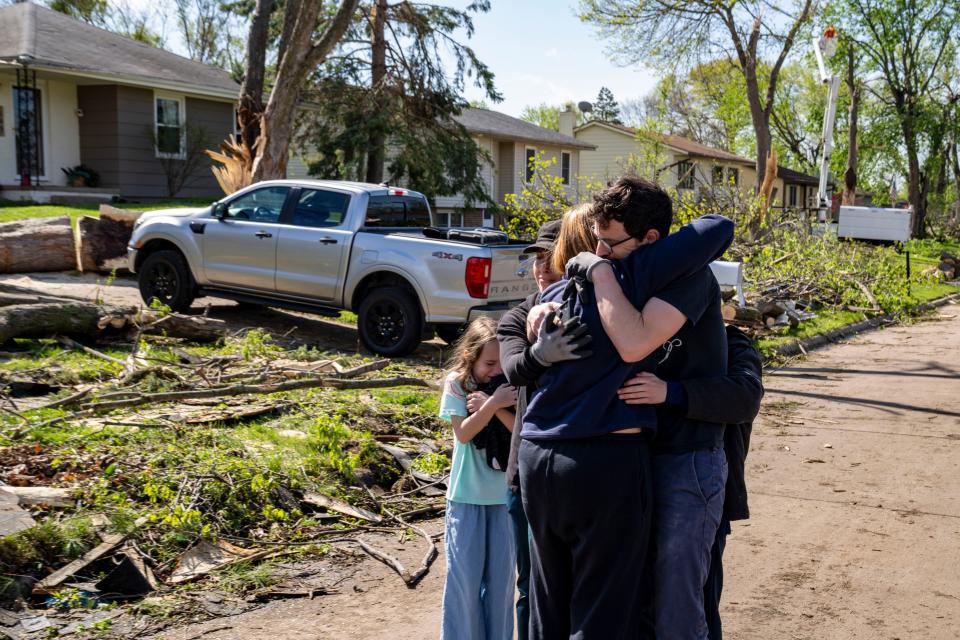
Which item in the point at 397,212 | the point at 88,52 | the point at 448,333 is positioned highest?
the point at 88,52

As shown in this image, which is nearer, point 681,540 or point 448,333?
point 681,540

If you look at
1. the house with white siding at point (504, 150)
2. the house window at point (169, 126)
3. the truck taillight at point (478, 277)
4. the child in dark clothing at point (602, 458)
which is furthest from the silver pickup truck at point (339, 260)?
the house with white siding at point (504, 150)

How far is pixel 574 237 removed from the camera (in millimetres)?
3367

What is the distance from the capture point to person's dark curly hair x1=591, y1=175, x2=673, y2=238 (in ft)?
9.85

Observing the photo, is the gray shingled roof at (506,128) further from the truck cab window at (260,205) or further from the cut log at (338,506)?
the cut log at (338,506)

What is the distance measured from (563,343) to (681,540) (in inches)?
28.9

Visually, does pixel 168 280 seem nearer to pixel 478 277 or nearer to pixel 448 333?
pixel 448 333

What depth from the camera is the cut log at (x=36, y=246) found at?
575 inches

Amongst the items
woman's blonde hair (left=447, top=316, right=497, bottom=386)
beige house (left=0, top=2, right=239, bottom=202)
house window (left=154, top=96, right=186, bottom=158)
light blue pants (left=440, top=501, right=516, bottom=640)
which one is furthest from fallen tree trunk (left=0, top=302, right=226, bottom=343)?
house window (left=154, top=96, right=186, bottom=158)

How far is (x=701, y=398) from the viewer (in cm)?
303


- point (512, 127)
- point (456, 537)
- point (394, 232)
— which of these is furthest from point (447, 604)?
point (512, 127)

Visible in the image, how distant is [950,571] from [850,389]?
5946mm

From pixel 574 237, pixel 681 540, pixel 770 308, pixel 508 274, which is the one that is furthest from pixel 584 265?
pixel 770 308

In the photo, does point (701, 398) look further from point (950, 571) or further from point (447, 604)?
point (950, 571)
